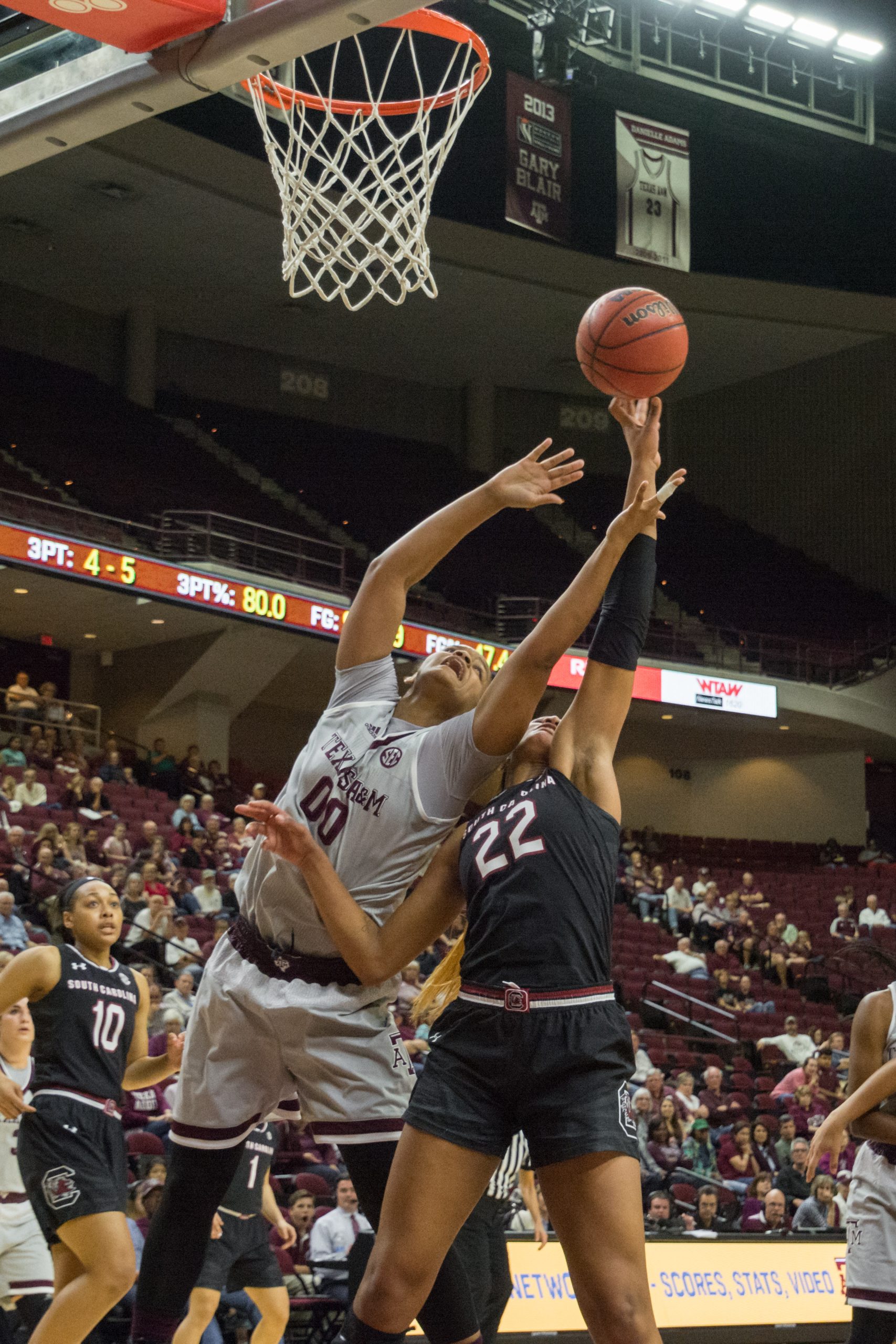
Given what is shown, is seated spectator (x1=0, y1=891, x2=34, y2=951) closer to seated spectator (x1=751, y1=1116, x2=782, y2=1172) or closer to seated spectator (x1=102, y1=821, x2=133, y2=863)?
seated spectator (x1=102, y1=821, x2=133, y2=863)

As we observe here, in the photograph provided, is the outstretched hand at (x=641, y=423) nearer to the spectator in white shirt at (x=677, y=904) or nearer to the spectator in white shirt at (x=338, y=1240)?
the spectator in white shirt at (x=338, y=1240)

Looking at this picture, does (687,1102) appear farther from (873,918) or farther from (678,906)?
(873,918)

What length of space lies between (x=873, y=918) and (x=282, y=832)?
19.8 metres

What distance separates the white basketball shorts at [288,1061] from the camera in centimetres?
353

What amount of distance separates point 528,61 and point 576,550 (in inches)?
340

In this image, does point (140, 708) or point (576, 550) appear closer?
point (140, 708)

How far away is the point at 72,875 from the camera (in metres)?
12.6

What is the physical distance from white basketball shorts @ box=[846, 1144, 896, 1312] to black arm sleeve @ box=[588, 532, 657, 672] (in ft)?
6.73

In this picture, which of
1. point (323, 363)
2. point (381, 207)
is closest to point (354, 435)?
point (323, 363)

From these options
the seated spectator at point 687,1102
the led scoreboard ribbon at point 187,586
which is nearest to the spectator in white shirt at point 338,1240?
the seated spectator at point 687,1102

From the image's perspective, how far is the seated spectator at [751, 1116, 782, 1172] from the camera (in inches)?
499

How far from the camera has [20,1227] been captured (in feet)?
18.9

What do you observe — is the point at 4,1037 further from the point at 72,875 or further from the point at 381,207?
the point at 72,875

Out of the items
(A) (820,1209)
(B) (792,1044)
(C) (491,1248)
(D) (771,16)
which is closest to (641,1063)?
(A) (820,1209)
